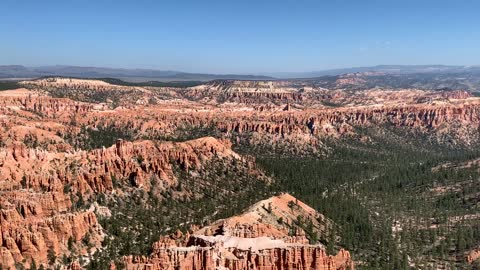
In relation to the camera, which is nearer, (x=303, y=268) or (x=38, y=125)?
(x=303, y=268)

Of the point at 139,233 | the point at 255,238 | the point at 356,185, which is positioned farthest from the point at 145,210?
the point at 356,185

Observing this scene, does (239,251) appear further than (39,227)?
No

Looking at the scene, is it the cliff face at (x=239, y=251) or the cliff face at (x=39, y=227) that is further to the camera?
the cliff face at (x=39, y=227)

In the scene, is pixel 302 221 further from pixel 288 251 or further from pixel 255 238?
pixel 288 251

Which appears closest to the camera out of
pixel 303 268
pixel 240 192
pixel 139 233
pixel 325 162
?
pixel 303 268

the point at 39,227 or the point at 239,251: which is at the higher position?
the point at 239,251

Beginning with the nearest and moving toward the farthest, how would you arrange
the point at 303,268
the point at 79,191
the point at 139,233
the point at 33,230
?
the point at 303,268, the point at 33,230, the point at 139,233, the point at 79,191

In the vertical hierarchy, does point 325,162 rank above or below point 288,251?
below

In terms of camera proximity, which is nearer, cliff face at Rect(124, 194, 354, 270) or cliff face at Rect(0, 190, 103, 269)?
cliff face at Rect(124, 194, 354, 270)
